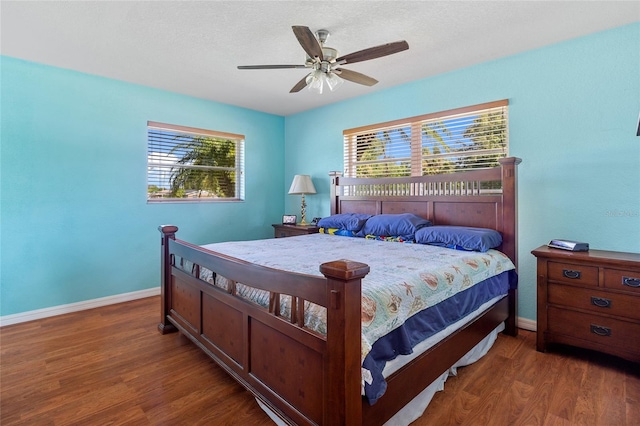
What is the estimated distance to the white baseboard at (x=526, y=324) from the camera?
2835mm

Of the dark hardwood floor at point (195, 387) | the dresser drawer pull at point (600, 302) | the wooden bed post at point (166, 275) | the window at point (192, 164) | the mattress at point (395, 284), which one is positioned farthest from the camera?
the window at point (192, 164)

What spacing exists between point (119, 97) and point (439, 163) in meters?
3.64

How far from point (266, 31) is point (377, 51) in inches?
37.8

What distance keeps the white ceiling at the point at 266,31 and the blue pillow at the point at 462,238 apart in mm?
1599

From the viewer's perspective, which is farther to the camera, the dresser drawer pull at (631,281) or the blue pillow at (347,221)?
the blue pillow at (347,221)

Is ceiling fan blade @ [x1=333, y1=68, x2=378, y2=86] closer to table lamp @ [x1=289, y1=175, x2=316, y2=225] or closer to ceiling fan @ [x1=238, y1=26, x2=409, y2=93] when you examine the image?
ceiling fan @ [x1=238, y1=26, x2=409, y2=93]

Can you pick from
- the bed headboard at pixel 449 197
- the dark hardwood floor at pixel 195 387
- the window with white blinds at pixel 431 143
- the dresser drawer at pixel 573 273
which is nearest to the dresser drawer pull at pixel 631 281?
the dresser drawer at pixel 573 273

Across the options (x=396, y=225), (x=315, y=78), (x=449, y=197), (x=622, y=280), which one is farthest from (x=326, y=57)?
(x=622, y=280)

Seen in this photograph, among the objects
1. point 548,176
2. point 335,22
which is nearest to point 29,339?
point 335,22

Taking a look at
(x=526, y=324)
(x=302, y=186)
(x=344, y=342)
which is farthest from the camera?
(x=302, y=186)

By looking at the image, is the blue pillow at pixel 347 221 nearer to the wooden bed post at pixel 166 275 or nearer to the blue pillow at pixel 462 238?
the blue pillow at pixel 462 238

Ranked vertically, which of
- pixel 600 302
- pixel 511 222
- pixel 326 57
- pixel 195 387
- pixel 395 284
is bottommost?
pixel 195 387

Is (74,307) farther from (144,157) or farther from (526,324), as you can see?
(526,324)

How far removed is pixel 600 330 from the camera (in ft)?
7.23
